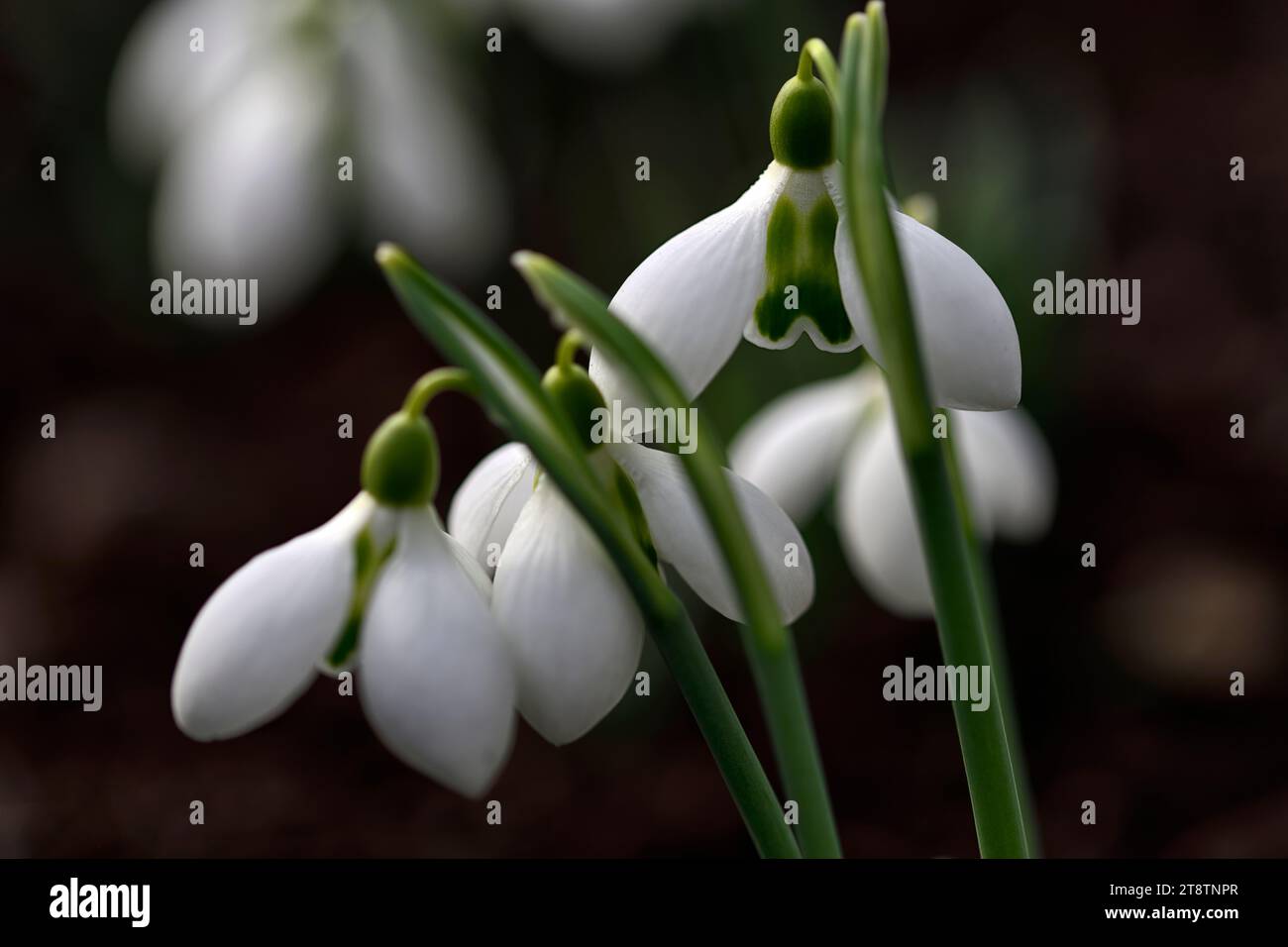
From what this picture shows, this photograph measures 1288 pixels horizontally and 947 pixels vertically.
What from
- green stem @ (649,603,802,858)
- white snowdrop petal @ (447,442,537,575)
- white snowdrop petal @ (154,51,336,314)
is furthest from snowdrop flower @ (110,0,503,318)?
green stem @ (649,603,802,858)

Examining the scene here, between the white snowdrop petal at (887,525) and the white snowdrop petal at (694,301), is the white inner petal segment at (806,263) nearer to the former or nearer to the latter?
the white snowdrop petal at (694,301)

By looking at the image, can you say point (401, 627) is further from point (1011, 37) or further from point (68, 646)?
point (1011, 37)

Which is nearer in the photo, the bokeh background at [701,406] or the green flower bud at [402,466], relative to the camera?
the green flower bud at [402,466]

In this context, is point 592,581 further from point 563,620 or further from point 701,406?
point 701,406

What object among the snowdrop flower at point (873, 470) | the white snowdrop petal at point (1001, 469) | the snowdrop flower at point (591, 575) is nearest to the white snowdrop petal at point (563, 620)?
the snowdrop flower at point (591, 575)

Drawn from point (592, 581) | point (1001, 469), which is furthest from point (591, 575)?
point (1001, 469)
